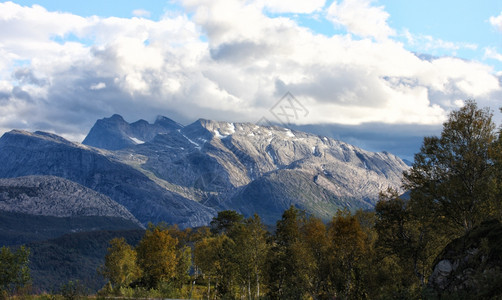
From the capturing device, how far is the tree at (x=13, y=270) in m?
37.1

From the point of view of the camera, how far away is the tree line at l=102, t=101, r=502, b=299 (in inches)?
1809

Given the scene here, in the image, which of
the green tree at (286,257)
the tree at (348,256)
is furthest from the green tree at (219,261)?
the tree at (348,256)

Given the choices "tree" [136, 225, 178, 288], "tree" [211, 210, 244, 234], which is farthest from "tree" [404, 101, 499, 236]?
"tree" [211, 210, 244, 234]

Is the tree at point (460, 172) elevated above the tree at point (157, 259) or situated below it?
above

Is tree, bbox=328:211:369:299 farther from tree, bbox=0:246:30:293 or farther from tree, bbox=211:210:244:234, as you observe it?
tree, bbox=211:210:244:234

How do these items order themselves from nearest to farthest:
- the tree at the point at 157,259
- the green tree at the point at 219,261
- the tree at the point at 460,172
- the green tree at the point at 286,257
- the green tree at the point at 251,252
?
the tree at the point at 460,172
the green tree at the point at 286,257
the green tree at the point at 251,252
the tree at the point at 157,259
the green tree at the point at 219,261

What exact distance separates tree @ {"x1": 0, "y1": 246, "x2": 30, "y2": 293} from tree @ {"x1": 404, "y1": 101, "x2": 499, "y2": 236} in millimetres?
42914

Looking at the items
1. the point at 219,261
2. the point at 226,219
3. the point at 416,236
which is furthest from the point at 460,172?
the point at 226,219

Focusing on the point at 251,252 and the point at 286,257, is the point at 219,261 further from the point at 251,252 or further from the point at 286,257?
the point at 286,257

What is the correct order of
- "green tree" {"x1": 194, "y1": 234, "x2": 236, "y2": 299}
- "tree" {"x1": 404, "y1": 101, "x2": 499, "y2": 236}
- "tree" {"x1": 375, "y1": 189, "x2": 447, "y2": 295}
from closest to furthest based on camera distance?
1. "tree" {"x1": 404, "y1": 101, "x2": 499, "y2": 236}
2. "tree" {"x1": 375, "y1": 189, "x2": 447, "y2": 295}
3. "green tree" {"x1": 194, "y1": 234, "x2": 236, "y2": 299}

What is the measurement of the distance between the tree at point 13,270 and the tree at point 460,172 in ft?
141

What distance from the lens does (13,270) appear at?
37250mm

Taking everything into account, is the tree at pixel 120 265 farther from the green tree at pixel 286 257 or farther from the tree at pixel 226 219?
the green tree at pixel 286 257

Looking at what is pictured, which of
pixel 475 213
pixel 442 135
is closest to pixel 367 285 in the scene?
pixel 475 213
